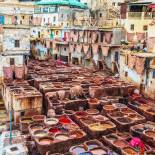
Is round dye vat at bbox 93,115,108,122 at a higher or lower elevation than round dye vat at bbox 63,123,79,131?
higher

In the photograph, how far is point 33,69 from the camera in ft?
147

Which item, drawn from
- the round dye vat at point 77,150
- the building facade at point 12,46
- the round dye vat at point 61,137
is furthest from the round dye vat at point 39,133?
the building facade at point 12,46

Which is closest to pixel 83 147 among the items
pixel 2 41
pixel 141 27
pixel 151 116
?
pixel 151 116

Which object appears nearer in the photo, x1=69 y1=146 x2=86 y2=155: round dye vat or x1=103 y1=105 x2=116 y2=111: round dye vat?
x1=69 y1=146 x2=86 y2=155: round dye vat

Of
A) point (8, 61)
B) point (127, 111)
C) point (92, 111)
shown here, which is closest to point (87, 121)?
point (92, 111)

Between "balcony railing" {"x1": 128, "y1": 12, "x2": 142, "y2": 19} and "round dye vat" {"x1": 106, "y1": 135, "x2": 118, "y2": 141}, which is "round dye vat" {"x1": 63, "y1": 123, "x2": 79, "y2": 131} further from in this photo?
"balcony railing" {"x1": 128, "y1": 12, "x2": 142, "y2": 19}

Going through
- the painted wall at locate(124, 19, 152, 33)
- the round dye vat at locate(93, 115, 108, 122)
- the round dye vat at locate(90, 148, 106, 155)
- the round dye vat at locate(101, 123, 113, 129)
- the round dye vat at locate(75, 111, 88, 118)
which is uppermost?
the painted wall at locate(124, 19, 152, 33)

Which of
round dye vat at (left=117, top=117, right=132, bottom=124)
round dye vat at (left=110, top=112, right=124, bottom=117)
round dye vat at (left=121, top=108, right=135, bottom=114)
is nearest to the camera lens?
round dye vat at (left=117, top=117, right=132, bottom=124)

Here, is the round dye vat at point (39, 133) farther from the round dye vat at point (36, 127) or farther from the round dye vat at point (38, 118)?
the round dye vat at point (38, 118)

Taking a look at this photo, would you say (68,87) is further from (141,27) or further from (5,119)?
(141,27)

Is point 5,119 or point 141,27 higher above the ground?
point 141,27

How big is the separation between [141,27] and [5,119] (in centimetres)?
2715

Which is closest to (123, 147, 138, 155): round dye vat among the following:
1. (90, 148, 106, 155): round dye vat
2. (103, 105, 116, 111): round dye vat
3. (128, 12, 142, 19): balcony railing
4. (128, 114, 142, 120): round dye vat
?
(90, 148, 106, 155): round dye vat

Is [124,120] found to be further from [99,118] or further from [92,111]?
[92,111]
